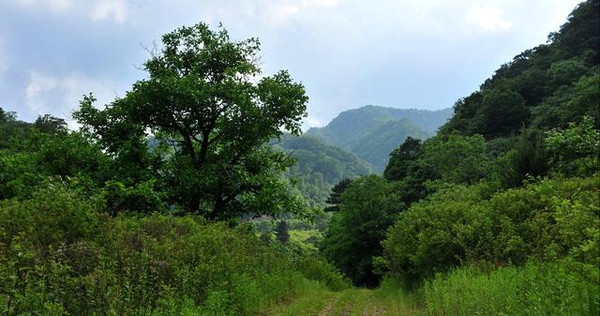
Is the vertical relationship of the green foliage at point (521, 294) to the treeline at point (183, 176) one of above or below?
below

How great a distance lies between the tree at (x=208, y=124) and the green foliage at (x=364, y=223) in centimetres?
2592

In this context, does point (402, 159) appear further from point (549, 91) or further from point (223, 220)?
point (223, 220)

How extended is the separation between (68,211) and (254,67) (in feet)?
39.4

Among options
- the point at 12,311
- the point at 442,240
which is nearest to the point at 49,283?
the point at 12,311

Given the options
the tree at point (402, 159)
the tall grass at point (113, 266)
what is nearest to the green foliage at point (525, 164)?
the tall grass at point (113, 266)

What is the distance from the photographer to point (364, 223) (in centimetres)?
4519

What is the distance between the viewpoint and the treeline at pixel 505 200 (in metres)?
6.91

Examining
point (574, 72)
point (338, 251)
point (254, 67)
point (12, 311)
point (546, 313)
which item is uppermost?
point (574, 72)

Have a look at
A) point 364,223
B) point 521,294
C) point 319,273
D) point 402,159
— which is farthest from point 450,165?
point 521,294

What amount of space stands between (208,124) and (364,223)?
2870cm

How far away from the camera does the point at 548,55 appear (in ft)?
272

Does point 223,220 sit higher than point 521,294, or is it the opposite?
point 223,220

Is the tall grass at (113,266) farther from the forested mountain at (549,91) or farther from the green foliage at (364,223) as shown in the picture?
the forested mountain at (549,91)

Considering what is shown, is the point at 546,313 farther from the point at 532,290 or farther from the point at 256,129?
the point at 256,129
